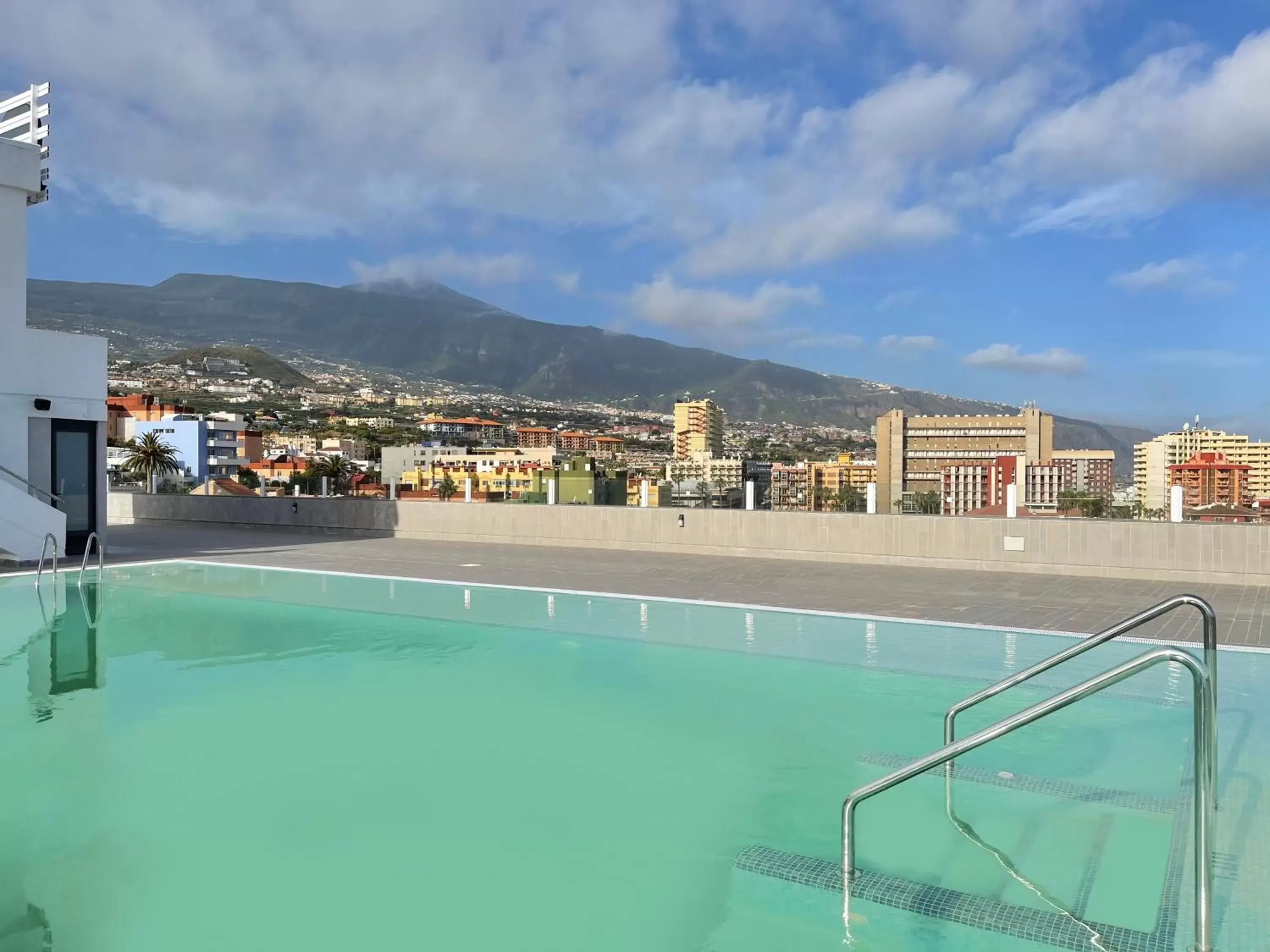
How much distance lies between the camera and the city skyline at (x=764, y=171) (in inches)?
1316

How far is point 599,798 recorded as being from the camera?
4.29 meters

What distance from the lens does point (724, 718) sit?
5.53 m

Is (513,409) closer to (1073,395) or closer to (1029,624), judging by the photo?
(1073,395)

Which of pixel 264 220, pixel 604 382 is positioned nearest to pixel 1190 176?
pixel 604 382

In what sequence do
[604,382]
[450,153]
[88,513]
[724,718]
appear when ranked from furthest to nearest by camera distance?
[450,153], [604,382], [88,513], [724,718]

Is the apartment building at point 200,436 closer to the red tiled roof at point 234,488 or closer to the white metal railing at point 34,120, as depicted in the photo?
the red tiled roof at point 234,488

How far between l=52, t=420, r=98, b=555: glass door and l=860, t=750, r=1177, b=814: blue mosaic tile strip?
1245 cm

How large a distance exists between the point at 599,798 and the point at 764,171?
79.4 m

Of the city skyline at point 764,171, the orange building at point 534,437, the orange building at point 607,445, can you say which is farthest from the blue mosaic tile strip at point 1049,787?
the orange building at point 534,437

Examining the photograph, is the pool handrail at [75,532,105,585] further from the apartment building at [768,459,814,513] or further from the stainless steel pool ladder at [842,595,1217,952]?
the stainless steel pool ladder at [842,595,1217,952]

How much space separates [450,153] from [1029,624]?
113083 mm

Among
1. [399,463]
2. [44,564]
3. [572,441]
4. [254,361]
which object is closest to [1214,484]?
[399,463]

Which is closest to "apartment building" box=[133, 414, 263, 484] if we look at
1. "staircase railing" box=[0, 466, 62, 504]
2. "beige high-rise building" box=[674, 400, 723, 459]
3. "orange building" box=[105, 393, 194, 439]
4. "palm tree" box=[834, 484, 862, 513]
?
"orange building" box=[105, 393, 194, 439]

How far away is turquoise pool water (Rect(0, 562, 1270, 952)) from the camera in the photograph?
3068 millimetres
